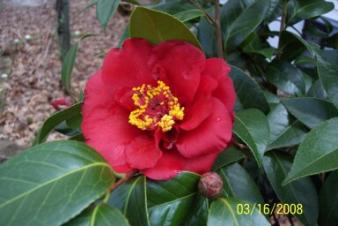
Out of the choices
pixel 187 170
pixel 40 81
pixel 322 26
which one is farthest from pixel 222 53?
pixel 40 81

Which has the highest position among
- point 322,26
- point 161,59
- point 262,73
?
point 161,59

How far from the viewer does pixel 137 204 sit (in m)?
0.57

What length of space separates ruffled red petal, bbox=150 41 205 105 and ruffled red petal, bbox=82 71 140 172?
0.26ft

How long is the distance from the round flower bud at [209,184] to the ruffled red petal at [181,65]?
0.11m

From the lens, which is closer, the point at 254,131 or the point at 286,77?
the point at 254,131

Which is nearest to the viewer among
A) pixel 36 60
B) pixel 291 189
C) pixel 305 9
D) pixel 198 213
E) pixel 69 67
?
pixel 198 213

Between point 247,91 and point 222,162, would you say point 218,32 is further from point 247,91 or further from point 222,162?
point 222,162

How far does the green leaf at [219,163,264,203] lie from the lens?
688 millimetres

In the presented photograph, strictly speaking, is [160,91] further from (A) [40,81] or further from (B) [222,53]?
(A) [40,81]

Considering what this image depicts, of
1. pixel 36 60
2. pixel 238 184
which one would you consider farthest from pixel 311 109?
pixel 36 60

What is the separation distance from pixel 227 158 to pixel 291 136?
133 mm

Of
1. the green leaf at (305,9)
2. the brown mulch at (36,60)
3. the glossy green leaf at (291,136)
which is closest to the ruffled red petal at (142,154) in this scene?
the glossy green leaf at (291,136)

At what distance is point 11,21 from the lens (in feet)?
13.5

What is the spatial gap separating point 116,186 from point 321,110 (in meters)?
0.36
